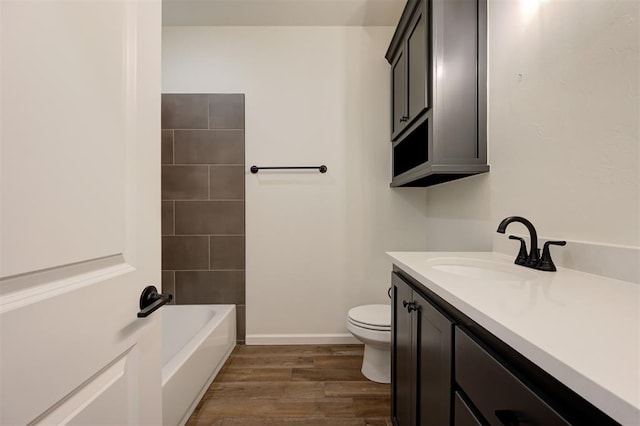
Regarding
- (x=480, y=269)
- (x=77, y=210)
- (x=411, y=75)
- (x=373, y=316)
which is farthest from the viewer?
(x=373, y=316)

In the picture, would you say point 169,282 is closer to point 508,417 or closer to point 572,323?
point 508,417

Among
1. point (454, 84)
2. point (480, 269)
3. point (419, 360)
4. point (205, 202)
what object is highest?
point (454, 84)

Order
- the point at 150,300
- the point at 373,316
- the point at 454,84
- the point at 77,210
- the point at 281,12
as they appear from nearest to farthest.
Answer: the point at 77,210 < the point at 150,300 < the point at 454,84 < the point at 373,316 < the point at 281,12

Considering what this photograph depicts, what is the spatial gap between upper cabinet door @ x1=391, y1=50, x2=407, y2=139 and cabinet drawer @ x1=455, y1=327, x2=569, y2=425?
1.54 metres

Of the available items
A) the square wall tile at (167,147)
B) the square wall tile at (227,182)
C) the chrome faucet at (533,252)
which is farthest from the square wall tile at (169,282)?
the chrome faucet at (533,252)

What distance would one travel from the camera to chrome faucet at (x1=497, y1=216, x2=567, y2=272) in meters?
0.98

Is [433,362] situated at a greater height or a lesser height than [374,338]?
greater

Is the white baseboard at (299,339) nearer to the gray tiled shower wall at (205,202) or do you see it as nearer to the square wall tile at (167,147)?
the gray tiled shower wall at (205,202)

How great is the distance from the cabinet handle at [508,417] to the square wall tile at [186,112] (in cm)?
244

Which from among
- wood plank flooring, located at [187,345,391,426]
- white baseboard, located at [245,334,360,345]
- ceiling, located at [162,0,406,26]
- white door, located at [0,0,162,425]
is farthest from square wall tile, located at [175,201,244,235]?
white door, located at [0,0,162,425]

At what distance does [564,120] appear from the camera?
40.3 inches

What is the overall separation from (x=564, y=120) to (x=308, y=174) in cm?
164

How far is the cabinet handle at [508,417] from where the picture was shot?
505 mm

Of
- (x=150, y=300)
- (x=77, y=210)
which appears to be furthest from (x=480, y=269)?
(x=77, y=210)
